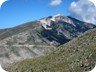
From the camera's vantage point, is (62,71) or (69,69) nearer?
(62,71)

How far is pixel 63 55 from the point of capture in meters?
32.0

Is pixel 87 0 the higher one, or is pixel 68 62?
pixel 87 0

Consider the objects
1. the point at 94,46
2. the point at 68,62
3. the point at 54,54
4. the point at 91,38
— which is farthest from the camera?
the point at 54,54

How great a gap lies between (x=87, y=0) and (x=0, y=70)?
13.0 ft

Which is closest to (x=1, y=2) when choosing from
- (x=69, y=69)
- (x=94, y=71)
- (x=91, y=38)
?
(x=94, y=71)

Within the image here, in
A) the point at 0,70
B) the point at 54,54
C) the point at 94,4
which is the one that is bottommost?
the point at 54,54

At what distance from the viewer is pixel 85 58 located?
2338cm

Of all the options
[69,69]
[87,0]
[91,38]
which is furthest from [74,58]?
[87,0]

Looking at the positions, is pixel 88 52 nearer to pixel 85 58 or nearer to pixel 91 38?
pixel 85 58

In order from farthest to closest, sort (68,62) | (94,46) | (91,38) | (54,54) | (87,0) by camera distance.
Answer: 1. (54,54)
2. (91,38)
3. (68,62)
4. (94,46)
5. (87,0)

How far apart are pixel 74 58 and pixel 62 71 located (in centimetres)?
195

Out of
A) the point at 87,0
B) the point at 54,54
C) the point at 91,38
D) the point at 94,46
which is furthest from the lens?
the point at 54,54

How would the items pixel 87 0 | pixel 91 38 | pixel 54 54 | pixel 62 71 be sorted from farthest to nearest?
pixel 54 54, pixel 91 38, pixel 62 71, pixel 87 0

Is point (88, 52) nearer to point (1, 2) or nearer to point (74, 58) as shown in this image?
point (74, 58)
